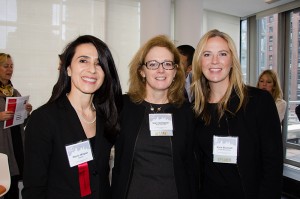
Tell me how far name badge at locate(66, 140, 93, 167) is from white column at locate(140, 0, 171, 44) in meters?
3.30

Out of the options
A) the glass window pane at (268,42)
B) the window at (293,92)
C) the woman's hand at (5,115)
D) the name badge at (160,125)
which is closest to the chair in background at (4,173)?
the woman's hand at (5,115)

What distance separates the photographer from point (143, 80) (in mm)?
1920

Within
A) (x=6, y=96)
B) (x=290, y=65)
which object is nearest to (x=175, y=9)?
(x=290, y=65)

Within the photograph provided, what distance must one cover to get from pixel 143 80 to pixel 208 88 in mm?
471

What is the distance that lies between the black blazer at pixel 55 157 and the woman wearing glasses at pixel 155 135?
208 mm

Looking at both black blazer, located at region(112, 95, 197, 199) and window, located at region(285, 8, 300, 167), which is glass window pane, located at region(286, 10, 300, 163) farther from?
black blazer, located at region(112, 95, 197, 199)

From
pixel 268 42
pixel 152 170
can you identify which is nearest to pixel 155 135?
pixel 152 170

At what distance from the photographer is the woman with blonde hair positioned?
Answer: 153 cm

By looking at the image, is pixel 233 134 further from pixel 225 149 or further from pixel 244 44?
pixel 244 44

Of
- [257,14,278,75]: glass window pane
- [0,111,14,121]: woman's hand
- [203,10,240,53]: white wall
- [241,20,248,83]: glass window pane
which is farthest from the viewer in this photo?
[241,20,248,83]: glass window pane

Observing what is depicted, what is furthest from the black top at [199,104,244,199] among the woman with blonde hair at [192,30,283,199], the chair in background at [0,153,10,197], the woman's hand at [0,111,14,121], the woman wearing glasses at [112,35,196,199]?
the woman's hand at [0,111,14,121]

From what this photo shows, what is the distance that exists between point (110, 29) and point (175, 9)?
1.30 m

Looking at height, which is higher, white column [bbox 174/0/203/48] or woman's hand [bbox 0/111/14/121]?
white column [bbox 174/0/203/48]

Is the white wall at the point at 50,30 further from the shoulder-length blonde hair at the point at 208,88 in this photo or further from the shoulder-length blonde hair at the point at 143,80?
the shoulder-length blonde hair at the point at 208,88
